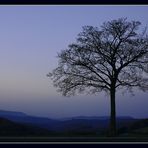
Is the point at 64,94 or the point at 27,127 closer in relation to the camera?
the point at 27,127

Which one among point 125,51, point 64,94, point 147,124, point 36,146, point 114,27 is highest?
point 114,27

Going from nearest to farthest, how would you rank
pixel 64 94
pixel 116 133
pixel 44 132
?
pixel 44 132
pixel 116 133
pixel 64 94

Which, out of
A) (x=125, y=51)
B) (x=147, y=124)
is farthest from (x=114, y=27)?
(x=147, y=124)

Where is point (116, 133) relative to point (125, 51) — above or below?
below

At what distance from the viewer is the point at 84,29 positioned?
3072cm

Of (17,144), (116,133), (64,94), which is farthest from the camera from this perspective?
(64,94)

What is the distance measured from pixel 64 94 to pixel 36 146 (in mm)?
22859

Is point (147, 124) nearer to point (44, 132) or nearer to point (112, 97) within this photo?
point (112, 97)

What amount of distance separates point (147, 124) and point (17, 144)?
25.1 metres

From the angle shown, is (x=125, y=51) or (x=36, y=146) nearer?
(x=36, y=146)

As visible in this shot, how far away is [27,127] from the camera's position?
26.2 meters

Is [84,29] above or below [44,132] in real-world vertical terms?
above
